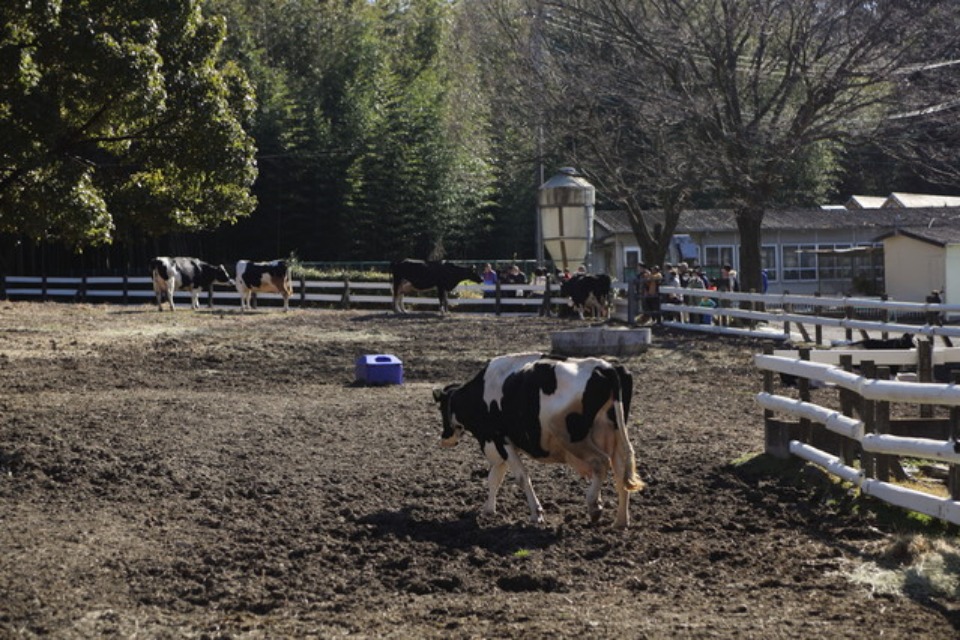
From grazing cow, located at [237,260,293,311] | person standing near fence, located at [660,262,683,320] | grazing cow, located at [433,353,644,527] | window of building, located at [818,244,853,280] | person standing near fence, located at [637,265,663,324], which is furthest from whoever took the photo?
window of building, located at [818,244,853,280]

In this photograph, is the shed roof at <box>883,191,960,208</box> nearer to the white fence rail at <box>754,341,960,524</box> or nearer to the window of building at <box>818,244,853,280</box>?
the window of building at <box>818,244,853,280</box>

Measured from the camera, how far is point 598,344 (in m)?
22.8

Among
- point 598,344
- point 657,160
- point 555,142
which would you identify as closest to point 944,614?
point 598,344

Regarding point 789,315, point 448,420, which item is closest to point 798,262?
point 789,315

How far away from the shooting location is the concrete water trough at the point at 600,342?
22.4 metres

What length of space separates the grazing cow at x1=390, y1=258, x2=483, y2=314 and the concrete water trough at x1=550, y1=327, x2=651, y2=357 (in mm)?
13653

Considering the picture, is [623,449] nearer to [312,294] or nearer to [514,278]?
[514,278]

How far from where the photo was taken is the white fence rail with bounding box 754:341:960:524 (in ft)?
27.4

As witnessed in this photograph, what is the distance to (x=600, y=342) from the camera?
75.0 feet

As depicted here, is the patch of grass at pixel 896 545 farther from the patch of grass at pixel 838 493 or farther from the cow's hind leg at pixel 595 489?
the cow's hind leg at pixel 595 489

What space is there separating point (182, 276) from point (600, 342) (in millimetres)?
17148

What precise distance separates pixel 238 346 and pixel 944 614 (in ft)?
59.5

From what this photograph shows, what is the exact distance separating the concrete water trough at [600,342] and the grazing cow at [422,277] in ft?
44.8

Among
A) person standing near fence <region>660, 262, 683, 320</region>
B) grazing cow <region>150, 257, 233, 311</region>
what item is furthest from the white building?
grazing cow <region>150, 257, 233, 311</region>
